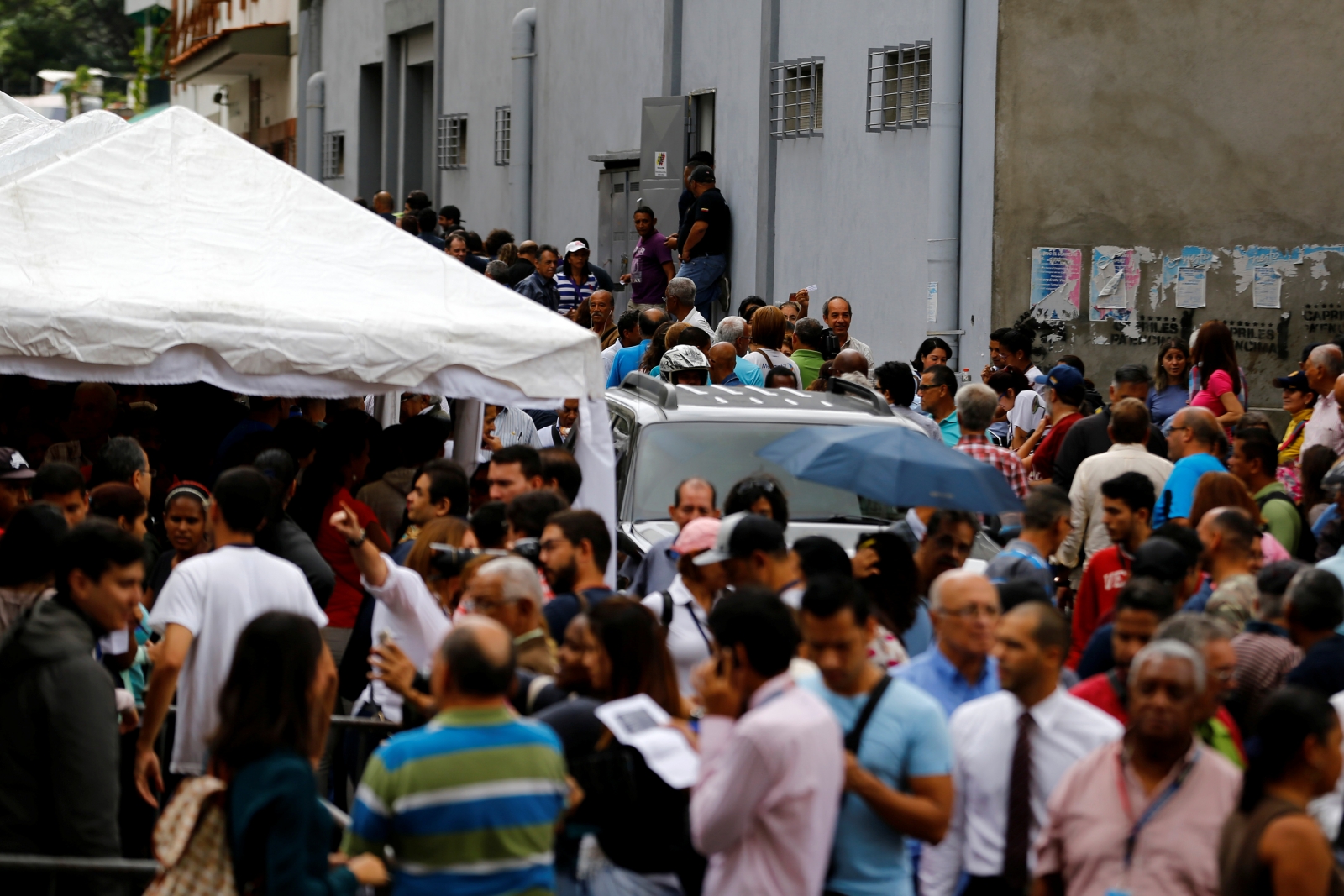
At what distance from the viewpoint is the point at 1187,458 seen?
948cm

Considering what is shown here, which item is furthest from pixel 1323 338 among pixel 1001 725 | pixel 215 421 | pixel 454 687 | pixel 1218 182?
pixel 454 687

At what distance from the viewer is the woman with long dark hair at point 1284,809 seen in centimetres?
457

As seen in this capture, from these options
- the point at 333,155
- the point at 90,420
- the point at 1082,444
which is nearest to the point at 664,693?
the point at 1082,444

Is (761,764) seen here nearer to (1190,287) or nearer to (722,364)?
(722,364)

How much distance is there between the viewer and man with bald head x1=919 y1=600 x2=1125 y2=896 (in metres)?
5.42

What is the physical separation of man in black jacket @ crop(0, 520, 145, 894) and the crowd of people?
1 cm

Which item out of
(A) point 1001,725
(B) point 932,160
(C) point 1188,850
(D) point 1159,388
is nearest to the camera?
(C) point 1188,850

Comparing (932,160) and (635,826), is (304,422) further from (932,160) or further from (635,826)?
(932,160)

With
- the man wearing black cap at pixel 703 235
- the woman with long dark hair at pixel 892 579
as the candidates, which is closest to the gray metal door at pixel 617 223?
the man wearing black cap at pixel 703 235

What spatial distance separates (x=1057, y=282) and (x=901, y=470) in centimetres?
877

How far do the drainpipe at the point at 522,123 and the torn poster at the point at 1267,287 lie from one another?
13502mm

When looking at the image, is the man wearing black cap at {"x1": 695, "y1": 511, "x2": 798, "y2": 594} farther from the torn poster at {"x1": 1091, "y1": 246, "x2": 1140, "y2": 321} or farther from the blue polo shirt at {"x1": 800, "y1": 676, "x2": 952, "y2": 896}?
the torn poster at {"x1": 1091, "y1": 246, "x2": 1140, "y2": 321}

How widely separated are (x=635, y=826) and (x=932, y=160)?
12771 millimetres

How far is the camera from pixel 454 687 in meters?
4.66
